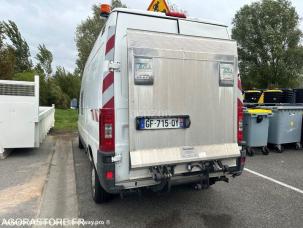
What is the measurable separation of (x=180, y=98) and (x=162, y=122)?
400 mm

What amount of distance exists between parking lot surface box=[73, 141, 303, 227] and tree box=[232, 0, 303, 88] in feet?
91.9

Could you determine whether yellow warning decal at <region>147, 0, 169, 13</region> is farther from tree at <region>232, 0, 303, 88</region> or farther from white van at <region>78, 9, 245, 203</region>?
tree at <region>232, 0, 303, 88</region>

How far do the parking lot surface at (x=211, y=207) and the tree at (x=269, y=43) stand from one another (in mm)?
28007

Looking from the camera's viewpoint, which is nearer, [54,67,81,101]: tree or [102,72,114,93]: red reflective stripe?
[102,72,114,93]: red reflective stripe

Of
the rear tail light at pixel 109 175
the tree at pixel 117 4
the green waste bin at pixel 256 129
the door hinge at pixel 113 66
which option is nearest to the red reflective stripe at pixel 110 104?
the door hinge at pixel 113 66

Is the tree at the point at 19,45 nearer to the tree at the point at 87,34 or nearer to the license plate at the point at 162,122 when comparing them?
the tree at the point at 87,34

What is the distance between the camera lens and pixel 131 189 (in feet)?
12.0

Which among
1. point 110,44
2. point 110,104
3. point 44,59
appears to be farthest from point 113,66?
point 44,59

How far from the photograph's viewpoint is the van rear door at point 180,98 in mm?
3555

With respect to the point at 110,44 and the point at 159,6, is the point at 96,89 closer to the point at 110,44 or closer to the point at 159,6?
the point at 110,44

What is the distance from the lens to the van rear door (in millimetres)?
3555

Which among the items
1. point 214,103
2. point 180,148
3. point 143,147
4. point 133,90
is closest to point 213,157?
point 180,148
